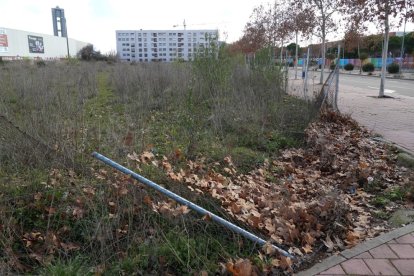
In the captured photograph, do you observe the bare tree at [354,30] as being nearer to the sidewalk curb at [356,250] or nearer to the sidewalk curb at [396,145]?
the sidewalk curb at [396,145]

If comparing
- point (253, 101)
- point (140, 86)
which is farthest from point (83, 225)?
point (140, 86)

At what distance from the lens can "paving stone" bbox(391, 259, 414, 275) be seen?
2.46 meters

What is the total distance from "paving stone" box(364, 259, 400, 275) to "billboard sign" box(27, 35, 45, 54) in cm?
7986

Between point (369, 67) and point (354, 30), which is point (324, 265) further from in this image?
point (369, 67)

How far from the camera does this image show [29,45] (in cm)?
7081

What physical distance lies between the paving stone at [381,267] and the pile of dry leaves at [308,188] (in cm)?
28

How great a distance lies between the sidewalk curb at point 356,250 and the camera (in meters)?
2.53

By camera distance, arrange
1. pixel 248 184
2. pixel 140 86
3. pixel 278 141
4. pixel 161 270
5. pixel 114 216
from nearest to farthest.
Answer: pixel 161 270
pixel 114 216
pixel 248 184
pixel 278 141
pixel 140 86

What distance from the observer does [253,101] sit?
723cm

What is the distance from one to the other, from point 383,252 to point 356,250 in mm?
198

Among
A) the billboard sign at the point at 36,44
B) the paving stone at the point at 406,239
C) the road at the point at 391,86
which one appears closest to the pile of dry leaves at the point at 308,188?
the paving stone at the point at 406,239

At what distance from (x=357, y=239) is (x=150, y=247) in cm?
172

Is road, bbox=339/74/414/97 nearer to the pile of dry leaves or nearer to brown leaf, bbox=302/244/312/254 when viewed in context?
the pile of dry leaves

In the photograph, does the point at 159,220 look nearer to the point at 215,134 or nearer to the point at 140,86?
the point at 215,134
